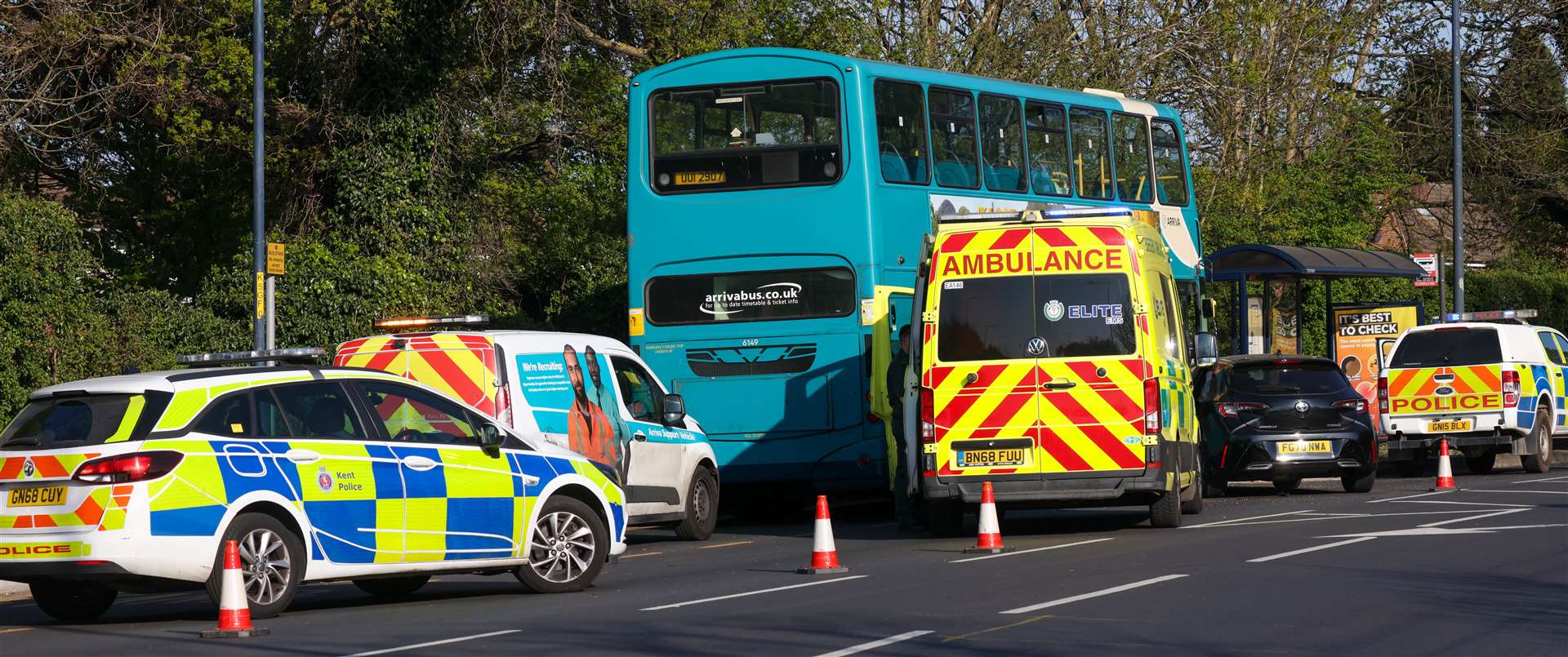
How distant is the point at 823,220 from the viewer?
19.0 meters

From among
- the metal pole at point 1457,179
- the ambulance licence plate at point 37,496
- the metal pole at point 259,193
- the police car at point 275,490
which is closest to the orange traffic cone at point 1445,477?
the metal pole at point 1457,179

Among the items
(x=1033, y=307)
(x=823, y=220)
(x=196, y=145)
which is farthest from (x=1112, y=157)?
(x=196, y=145)

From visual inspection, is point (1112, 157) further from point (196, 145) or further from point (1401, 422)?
point (196, 145)

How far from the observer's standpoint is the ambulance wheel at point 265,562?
10695mm

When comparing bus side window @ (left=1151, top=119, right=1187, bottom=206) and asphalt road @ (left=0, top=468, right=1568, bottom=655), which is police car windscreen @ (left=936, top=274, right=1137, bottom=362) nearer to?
asphalt road @ (left=0, top=468, right=1568, bottom=655)

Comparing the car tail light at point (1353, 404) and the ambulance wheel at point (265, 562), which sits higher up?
the car tail light at point (1353, 404)

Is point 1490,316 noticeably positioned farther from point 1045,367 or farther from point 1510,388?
point 1045,367

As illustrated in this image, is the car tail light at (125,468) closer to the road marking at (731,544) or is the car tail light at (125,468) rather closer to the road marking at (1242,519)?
the road marking at (731,544)

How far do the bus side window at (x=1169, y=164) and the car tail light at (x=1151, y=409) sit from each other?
9.34m

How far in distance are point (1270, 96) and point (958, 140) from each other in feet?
62.7

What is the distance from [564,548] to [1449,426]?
16138 millimetres

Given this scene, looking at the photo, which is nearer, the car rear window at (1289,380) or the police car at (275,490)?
the police car at (275,490)

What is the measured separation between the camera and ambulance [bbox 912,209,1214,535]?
15.5m

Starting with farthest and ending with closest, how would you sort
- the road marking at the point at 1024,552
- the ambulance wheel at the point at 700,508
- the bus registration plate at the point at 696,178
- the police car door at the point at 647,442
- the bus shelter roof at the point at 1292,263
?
the bus shelter roof at the point at 1292,263 < the bus registration plate at the point at 696,178 < the ambulance wheel at the point at 700,508 < the police car door at the point at 647,442 < the road marking at the point at 1024,552
